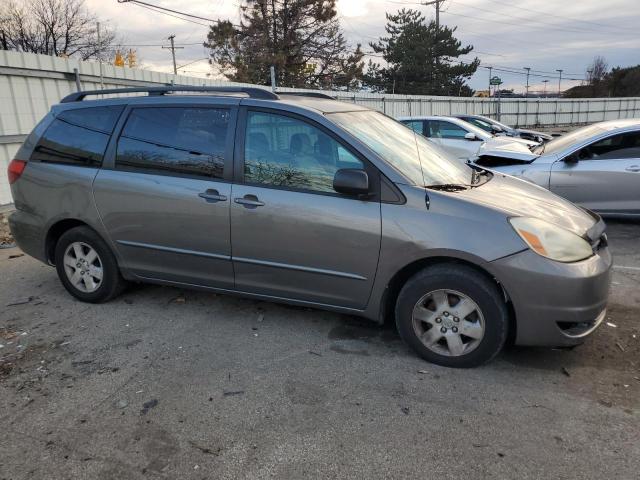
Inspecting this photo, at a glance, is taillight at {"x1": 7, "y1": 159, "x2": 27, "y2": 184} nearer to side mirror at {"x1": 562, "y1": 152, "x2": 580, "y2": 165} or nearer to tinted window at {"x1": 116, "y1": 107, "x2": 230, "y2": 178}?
tinted window at {"x1": 116, "y1": 107, "x2": 230, "y2": 178}

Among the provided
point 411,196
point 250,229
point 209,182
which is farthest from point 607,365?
point 209,182

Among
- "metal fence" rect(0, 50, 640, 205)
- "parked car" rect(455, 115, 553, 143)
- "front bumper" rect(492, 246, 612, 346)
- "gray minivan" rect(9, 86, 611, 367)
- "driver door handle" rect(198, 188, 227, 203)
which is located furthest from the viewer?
"parked car" rect(455, 115, 553, 143)

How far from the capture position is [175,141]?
155 inches

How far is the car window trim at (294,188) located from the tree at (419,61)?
46625 millimetres

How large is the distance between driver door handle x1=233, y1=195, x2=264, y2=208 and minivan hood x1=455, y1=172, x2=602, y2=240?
140cm

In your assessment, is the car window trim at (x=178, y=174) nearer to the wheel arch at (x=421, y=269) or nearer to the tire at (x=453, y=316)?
the wheel arch at (x=421, y=269)

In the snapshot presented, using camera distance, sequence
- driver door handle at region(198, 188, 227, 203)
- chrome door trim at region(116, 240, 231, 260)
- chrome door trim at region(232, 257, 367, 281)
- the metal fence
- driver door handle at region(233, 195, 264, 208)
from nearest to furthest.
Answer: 1. chrome door trim at region(232, 257, 367, 281)
2. driver door handle at region(233, 195, 264, 208)
3. driver door handle at region(198, 188, 227, 203)
4. chrome door trim at region(116, 240, 231, 260)
5. the metal fence

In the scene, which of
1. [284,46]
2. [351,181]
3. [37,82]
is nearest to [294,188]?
[351,181]

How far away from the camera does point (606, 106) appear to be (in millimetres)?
39969

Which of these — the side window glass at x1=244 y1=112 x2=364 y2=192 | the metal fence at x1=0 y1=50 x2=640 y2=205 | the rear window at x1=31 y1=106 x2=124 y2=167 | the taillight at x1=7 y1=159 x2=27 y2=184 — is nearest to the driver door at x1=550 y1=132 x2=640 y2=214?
the metal fence at x1=0 y1=50 x2=640 y2=205

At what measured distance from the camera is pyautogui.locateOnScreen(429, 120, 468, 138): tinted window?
1212 cm

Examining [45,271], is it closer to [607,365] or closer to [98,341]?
[98,341]

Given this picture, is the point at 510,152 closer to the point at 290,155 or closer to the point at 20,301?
the point at 290,155

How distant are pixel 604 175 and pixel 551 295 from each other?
4388 mm
